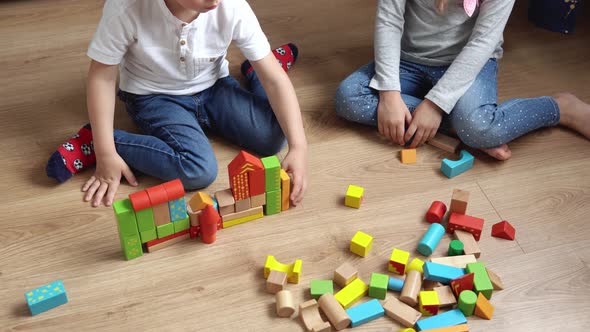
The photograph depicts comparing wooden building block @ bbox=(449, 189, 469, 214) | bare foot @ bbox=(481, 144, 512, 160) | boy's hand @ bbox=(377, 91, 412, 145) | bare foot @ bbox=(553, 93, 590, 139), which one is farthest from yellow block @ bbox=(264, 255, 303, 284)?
bare foot @ bbox=(553, 93, 590, 139)

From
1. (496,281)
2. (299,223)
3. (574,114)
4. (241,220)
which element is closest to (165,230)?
(241,220)

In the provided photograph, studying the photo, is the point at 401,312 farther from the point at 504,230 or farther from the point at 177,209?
the point at 177,209

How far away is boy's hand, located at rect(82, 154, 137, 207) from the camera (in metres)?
1.25

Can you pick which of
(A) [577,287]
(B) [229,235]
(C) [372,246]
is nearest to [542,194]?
(A) [577,287]

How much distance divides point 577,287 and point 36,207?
1.05m

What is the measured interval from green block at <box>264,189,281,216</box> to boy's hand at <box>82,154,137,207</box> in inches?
11.4

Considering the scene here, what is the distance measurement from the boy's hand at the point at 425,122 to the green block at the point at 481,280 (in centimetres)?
38

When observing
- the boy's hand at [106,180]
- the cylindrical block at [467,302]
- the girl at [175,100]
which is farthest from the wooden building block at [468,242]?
the boy's hand at [106,180]

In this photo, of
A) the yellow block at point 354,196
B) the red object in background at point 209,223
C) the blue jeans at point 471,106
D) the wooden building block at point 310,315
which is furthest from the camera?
the blue jeans at point 471,106

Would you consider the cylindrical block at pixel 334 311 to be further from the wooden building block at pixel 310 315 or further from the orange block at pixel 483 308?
the orange block at pixel 483 308

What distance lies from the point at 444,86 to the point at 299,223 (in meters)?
0.47

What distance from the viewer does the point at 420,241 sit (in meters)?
1.18

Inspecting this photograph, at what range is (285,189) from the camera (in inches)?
47.6

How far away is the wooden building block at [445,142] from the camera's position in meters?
1.40
